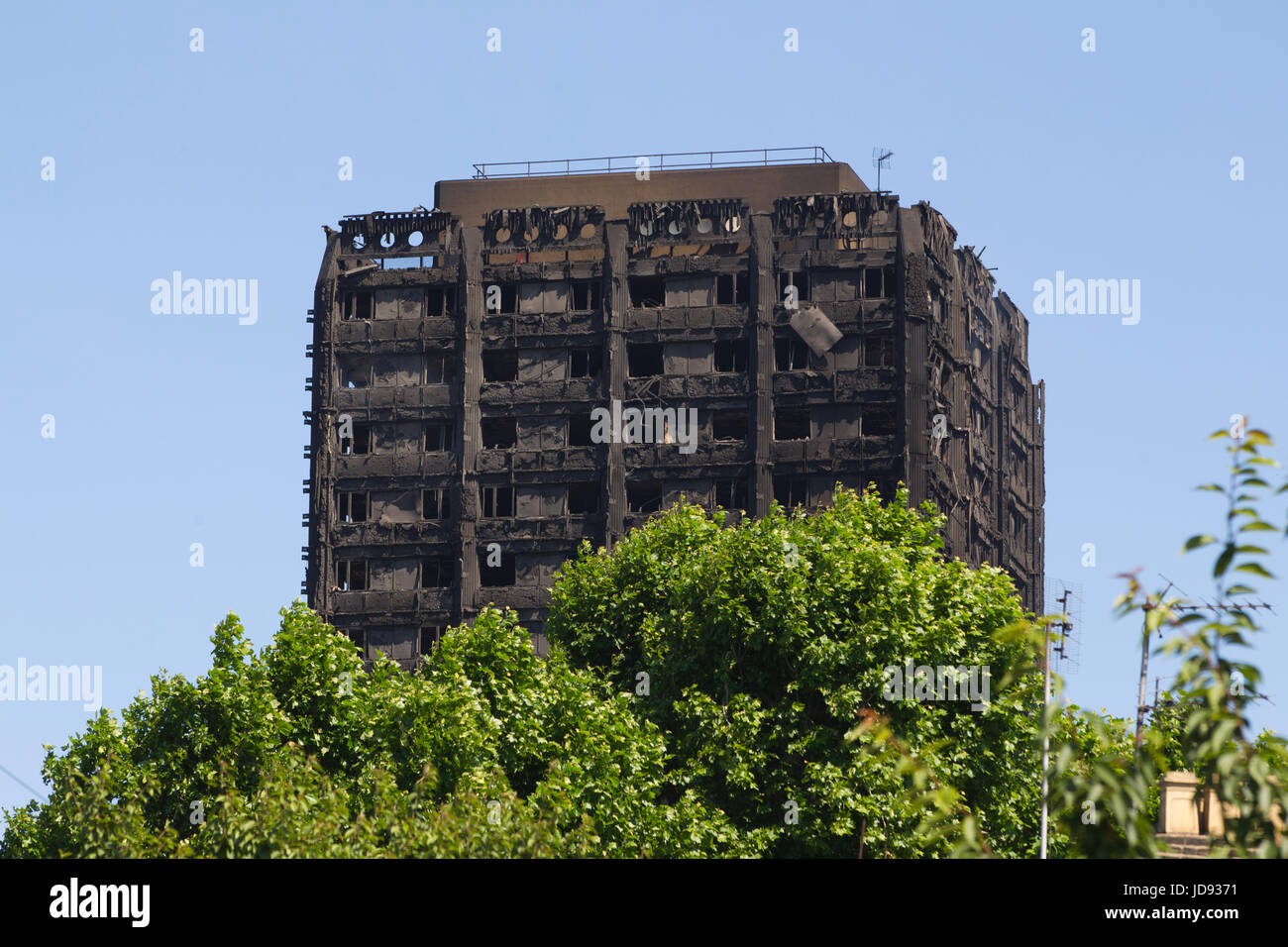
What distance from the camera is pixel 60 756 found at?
64.3 metres

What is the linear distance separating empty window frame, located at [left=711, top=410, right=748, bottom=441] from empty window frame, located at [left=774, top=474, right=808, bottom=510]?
3.48 metres

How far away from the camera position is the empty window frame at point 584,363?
114562mm

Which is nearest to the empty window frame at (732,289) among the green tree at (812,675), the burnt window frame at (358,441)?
the burnt window frame at (358,441)

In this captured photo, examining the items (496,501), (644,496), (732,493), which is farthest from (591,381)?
(732,493)

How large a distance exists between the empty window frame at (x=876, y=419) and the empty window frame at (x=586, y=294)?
622 inches

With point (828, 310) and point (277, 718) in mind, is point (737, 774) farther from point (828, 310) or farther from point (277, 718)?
point (828, 310)

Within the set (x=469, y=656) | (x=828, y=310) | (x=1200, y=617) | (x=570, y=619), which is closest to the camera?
(x=1200, y=617)

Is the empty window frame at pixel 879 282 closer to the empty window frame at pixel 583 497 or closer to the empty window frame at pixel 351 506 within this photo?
the empty window frame at pixel 583 497

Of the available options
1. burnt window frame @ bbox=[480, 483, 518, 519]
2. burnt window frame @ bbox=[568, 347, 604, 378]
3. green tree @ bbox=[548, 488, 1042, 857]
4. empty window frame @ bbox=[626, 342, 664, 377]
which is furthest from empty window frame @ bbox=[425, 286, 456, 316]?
green tree @ bbox=[548, 488, 1042, 857]

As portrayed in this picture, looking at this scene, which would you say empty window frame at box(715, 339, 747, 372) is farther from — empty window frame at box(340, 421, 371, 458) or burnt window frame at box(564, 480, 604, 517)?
empty window frame at box(340, 421, 371, 458)

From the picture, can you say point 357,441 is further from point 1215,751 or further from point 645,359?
point 1215,751

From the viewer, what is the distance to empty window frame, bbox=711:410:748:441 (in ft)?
368

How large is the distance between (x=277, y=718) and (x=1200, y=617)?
1953 inches
